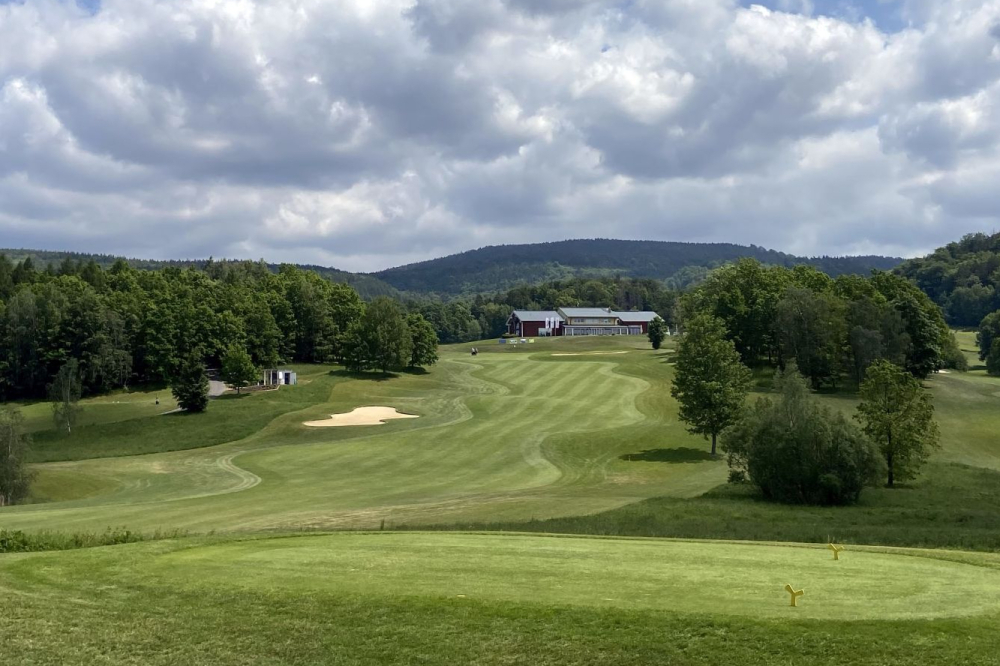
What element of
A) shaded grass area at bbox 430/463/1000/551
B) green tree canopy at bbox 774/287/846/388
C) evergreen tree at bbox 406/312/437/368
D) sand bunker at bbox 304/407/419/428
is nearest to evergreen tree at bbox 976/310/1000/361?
green tree canopy at bbox 774/287/846/388

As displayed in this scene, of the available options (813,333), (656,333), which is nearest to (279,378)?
(813,333)

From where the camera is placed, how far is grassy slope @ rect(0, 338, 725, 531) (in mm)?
36438

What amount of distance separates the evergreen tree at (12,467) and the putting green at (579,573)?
1222 inches

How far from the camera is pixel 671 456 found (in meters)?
56.3

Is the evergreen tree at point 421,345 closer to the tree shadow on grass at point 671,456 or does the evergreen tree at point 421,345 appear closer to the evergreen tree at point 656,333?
the evergreen tree at point 656,333

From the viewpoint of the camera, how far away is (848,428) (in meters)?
40.3

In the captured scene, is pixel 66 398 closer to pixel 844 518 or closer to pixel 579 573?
pixel 844 518

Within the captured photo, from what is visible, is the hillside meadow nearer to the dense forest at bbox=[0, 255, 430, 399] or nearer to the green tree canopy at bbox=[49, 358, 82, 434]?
the green tree canopy at bbox=[49, 358, 82, 434]

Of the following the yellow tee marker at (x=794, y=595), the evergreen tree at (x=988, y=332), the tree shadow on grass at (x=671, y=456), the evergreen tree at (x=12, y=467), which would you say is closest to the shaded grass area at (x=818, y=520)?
the tree shadow on grass at (x=671, y=456)

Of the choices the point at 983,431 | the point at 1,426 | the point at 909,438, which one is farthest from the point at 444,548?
the point at 983,431

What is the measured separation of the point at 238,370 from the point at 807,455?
56.8m

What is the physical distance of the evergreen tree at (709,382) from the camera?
192ft

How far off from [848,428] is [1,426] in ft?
150

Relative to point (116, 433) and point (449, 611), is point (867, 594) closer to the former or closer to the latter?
point (449, 611)
